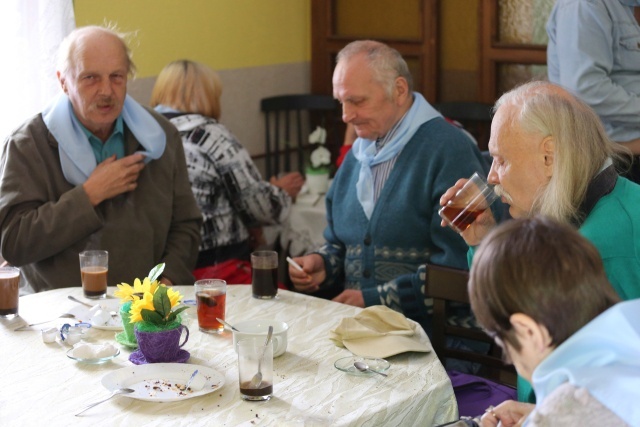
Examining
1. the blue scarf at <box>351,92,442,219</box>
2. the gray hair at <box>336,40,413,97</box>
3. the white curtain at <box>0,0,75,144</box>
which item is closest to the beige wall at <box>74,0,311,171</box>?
the white curtain at <box>0,0,75,144</box>

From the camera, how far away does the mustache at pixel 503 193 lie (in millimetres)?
2138

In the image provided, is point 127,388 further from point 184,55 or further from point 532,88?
point 184,55

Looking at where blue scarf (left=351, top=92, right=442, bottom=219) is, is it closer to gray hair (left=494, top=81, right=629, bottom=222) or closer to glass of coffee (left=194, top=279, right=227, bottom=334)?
glass of coffee (left=194, top=279, right=227, bottom=334)

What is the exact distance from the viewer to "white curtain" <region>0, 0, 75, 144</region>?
11.7ft

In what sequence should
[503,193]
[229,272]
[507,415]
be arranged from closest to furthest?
1. [507,415]
2. [503,193]
3. [229,272]

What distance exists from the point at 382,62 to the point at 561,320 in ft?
6.01

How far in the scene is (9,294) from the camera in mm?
2379

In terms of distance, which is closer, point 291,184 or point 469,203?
point 469,203

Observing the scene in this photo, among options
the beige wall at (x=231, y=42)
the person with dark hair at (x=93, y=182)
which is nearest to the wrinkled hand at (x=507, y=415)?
the person with dark hair at (x=93, y=182)

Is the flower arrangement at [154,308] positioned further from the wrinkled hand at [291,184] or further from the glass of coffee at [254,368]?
the wrinkled hand at [291,184]

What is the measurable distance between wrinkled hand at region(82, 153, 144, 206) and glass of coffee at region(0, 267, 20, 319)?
600mm

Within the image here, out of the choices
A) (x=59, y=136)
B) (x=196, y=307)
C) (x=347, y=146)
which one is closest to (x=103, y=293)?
(x=196, y=307)

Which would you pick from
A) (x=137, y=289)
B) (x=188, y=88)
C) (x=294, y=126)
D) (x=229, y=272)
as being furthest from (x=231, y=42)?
(x=137, y=289)

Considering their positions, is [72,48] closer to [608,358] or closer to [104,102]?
[104,102]
